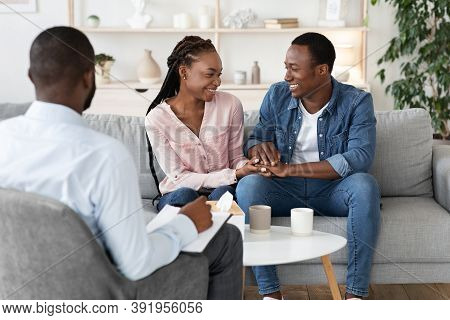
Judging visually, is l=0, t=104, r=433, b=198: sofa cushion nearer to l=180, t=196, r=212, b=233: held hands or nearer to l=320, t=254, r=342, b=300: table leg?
l=320, t=254, r=342, b=300: table leg

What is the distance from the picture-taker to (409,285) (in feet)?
9.67

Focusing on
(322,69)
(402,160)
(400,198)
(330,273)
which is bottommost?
(330,273)

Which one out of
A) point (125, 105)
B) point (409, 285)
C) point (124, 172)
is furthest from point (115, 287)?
point (125, 105)

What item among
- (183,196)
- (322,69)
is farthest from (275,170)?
(322,69)

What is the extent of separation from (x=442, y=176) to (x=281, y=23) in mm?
2501

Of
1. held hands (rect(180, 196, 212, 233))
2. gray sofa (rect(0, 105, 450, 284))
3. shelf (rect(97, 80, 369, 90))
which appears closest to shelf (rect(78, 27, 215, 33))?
shelf (rect(97, 80, 369, 90))

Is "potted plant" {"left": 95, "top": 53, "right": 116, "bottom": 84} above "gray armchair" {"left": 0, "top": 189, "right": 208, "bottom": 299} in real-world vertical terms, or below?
above

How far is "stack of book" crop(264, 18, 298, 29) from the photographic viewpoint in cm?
516

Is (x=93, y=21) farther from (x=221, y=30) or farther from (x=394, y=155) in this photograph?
(x=394, y=155)

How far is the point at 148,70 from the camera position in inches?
207

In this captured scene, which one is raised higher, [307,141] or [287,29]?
[287,29]

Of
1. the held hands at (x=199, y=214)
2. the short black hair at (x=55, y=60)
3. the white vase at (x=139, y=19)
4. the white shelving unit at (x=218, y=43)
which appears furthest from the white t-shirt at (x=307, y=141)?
the white vase at (x=139, y=19)

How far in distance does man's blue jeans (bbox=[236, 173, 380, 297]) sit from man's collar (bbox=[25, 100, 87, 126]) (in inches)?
43.8

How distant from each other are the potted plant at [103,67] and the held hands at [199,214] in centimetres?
357
